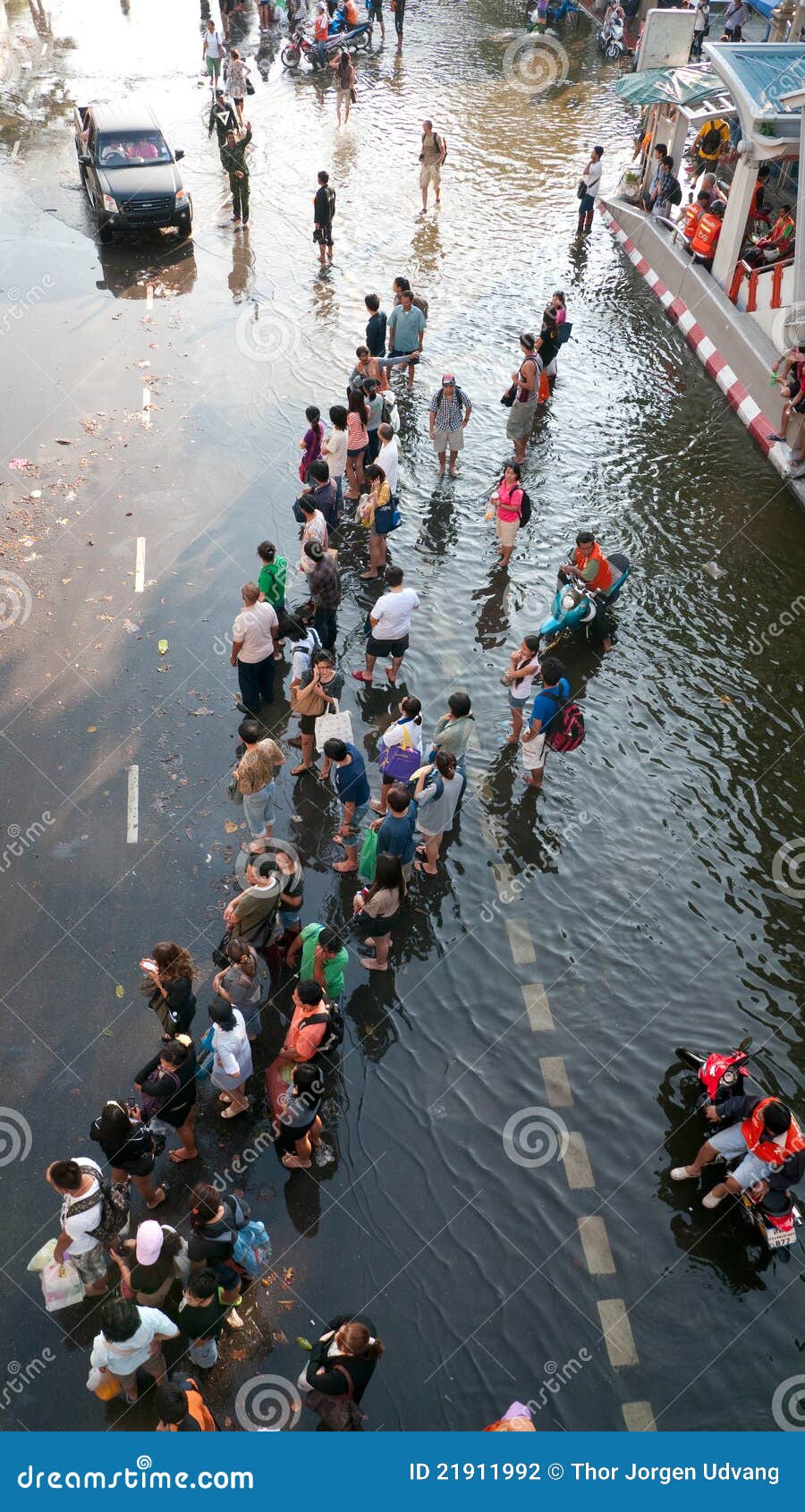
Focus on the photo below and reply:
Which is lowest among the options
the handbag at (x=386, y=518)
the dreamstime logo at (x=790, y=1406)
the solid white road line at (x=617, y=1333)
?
the dreamstime logo at (x=790, y=1406)

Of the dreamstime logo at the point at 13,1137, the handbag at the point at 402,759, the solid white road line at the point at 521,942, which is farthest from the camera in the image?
the handbag at the point at 402,759

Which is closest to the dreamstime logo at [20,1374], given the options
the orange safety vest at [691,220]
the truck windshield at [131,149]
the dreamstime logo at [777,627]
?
the dreamstime logo at [777,627]

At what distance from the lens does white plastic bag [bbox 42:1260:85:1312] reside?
21.9 ft

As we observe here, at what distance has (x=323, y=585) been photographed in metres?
11.0

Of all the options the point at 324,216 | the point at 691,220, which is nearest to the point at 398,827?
the point at 324,216

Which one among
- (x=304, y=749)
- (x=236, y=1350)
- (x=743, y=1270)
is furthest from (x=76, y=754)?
(x=743, y=1270)

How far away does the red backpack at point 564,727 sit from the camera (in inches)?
385

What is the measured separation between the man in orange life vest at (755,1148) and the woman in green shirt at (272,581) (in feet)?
20.7

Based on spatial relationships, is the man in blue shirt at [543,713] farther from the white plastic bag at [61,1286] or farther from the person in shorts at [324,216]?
the person in shorts at [324,216]

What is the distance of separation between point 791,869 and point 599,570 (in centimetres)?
407

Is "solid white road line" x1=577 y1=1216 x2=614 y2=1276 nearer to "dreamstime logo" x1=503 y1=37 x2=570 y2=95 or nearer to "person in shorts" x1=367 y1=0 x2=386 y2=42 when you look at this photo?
"dreamstime logo" x1=503 y1=37 x2=570 y2=95

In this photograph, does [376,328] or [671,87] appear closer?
[376,328]

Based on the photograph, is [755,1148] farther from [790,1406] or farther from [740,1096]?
[790,1406]
